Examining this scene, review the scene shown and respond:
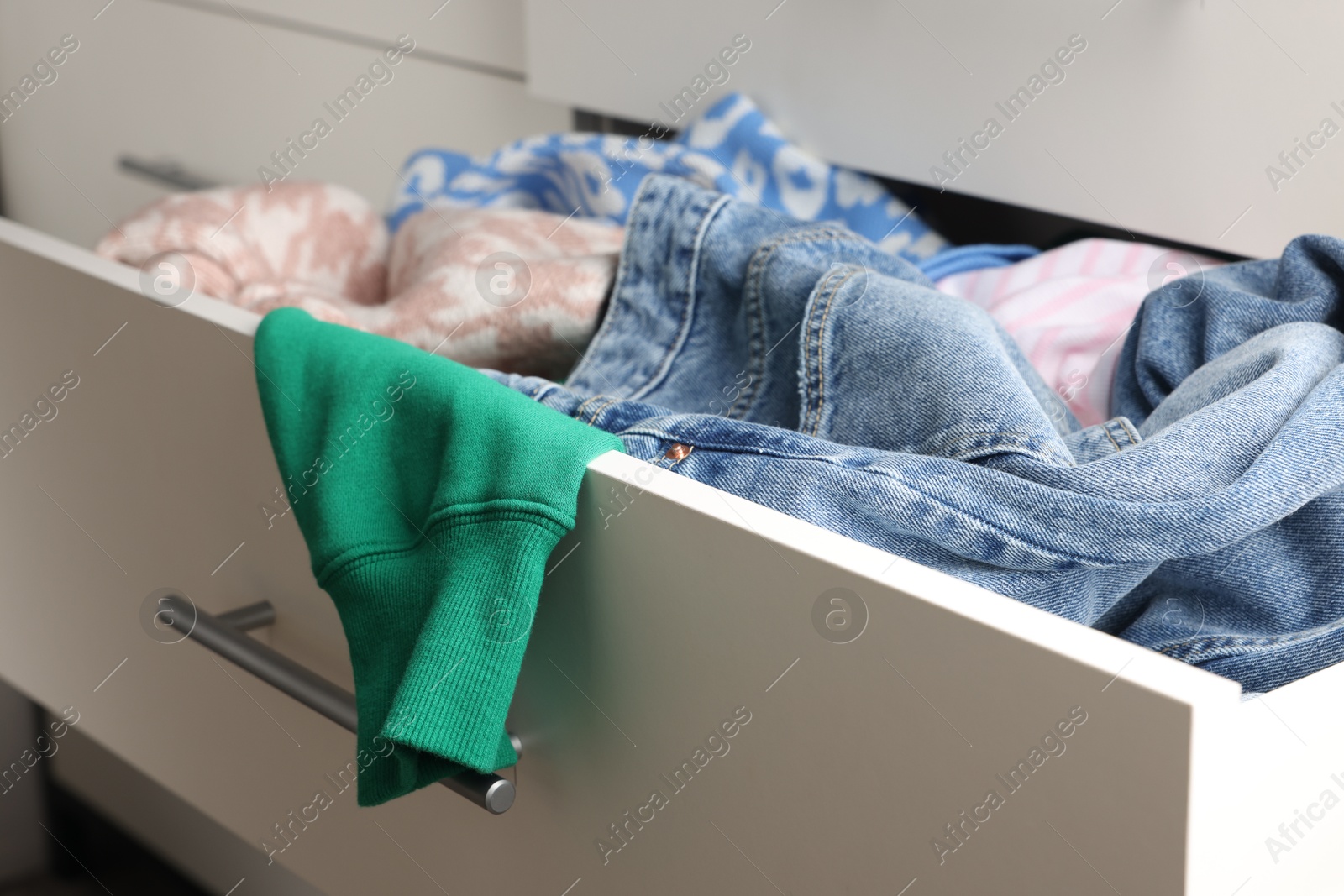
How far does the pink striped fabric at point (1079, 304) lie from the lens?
0.54 meters

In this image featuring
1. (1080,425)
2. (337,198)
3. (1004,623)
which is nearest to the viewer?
(1004,623)

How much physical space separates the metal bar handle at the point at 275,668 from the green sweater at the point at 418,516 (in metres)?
0.01

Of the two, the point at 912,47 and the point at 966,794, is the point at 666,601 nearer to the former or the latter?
the point at 966,794

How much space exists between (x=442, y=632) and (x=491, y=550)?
3 centimetres

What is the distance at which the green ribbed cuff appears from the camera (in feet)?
1.11

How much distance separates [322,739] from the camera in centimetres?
52

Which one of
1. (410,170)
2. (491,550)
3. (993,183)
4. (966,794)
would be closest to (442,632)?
(491,550)

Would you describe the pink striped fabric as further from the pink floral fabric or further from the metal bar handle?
the metal bar handle

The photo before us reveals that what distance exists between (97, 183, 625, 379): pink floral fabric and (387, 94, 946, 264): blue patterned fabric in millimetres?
59

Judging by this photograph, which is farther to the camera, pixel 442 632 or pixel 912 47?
pixel 912 47

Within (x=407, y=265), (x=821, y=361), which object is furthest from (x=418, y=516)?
(x=407, y=265)

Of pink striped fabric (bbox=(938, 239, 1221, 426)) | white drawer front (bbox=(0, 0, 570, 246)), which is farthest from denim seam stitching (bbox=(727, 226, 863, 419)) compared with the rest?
white drawer front (bbox=(0, 0, 570, 246))

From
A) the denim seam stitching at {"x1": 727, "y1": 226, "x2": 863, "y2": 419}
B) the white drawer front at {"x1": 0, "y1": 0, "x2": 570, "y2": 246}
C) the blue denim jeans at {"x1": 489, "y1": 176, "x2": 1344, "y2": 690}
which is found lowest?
the blue denim jeans at {"x1": 489, "y1": 176, "x2": 1344, "y2": 690}

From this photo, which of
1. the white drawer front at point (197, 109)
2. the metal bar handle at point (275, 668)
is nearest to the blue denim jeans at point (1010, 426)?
the metal bar handle at point (275, 668)
